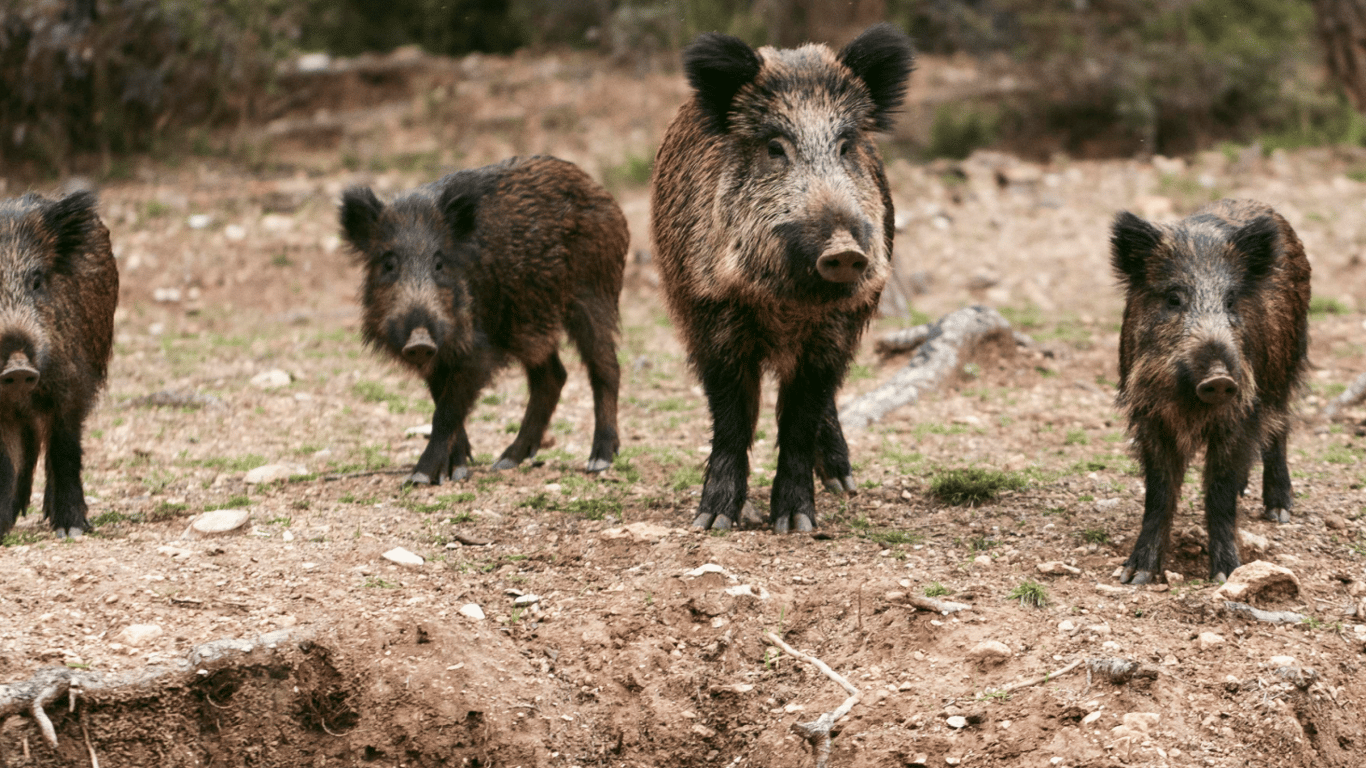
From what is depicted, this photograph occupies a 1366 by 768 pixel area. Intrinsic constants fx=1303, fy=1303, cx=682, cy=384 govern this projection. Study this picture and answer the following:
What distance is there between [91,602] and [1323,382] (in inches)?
268

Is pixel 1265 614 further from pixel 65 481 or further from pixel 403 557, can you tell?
pixel 65 481

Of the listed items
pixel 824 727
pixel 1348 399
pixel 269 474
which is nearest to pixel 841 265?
pixel 824 727

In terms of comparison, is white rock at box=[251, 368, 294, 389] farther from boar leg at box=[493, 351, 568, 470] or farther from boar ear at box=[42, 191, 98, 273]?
boar ear at box=[42, 191, 98, 273]

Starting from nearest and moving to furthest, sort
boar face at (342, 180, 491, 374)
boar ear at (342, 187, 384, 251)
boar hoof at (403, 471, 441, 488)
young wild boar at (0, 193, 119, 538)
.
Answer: young wild boar at (0, 193, 119, 538), boar hoof at (403, 471, 441, 488), boar face at (342, 180, 491, 374), boar ear at (342, 187, 384, 251)

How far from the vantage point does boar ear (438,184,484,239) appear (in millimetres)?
6426

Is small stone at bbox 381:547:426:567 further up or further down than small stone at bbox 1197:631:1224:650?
further down

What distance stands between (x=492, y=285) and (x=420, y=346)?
2.26 feet

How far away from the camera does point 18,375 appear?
4.68 metres

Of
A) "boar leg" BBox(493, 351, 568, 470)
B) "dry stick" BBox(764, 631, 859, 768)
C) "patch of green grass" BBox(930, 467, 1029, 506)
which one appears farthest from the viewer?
"boar leg" BBox(493, 351, 568, 470)

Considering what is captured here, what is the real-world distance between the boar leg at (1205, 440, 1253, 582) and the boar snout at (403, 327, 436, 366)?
3372mm

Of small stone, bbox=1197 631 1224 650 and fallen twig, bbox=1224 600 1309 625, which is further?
fallen twig, bbox=1224 600 1309 625

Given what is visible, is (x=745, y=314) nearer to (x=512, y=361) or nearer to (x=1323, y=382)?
(x=512, y=361)

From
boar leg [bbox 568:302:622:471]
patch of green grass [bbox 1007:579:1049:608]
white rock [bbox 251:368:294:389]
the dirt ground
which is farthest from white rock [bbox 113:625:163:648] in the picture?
white rock [bbox 251:368:294:389]

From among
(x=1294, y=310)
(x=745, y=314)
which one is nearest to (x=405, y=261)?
(x=745, y=314)
